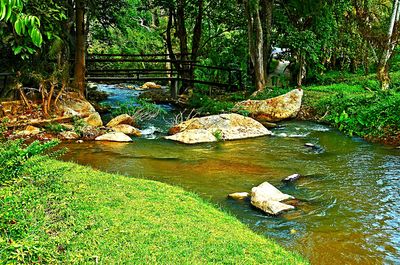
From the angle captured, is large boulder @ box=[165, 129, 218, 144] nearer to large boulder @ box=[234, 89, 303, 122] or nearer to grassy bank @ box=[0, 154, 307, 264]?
large boulder @ box=[234, 89, 303, 122]

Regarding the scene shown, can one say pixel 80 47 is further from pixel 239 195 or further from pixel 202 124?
pixel 239 195

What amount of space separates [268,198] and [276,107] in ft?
25.8

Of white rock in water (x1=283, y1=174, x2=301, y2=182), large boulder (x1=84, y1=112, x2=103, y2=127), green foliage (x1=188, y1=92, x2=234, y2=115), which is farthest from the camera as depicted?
green foliage (x1=188, y1=92, x2=234, y2=115)

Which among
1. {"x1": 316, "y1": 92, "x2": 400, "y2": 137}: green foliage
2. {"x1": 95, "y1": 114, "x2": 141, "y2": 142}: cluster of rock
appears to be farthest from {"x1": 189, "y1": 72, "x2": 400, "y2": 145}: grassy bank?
{"x1": 95, "y1": 114, "x2": 141, "y2": 142}: cluster of rock

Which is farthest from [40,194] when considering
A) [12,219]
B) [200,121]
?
[200,121]

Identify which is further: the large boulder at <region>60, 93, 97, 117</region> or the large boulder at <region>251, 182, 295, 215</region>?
the large boulder at <region>60, 93, 97, 117</region>

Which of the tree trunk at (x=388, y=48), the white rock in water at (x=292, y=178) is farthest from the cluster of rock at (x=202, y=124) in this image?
the white rock in water at (x=292, y=178)

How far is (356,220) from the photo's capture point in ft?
18.0

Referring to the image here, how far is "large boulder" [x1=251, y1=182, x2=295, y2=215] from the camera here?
5.66 metres

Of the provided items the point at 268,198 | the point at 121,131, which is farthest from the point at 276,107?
the point at 268,198

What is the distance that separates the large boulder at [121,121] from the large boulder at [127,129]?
1.15 ft

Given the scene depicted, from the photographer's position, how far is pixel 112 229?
13.4ft

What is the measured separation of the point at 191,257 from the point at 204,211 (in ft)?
4.51

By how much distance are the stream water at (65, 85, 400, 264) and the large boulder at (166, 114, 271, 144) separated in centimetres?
41
